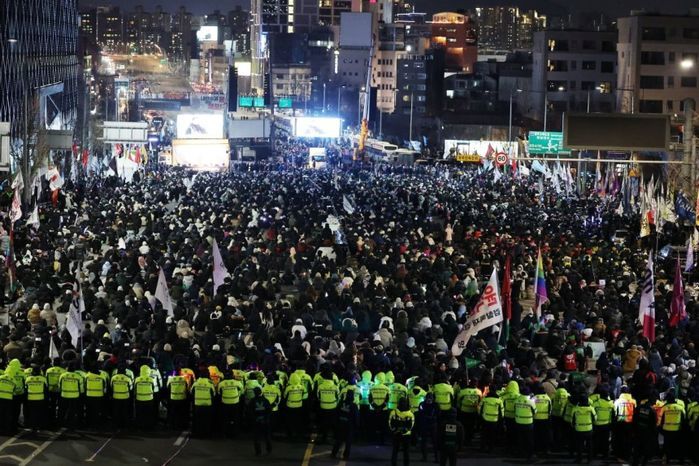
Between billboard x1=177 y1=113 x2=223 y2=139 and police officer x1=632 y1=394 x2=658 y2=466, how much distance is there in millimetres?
62877

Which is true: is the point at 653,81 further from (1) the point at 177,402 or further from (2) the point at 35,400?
(2) the point at 35,400

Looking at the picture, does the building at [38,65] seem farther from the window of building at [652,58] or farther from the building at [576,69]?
the window of building at [652,58]

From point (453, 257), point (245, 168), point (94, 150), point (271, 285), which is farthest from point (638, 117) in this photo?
point (94, 150)

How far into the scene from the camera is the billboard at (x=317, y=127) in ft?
346

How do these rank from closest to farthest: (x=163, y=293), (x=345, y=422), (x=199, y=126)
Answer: (x=345, y=422) → (x=163, y=293) → (x=199, y=126)

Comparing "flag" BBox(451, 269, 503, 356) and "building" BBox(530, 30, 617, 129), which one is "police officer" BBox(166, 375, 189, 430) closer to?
"flag" BBox(451, 269, 503, 356)

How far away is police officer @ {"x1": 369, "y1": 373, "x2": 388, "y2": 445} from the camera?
1848cm

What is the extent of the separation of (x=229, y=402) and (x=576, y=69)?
8945 cm

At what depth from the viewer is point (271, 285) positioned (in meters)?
28.8

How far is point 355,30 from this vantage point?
615 feet

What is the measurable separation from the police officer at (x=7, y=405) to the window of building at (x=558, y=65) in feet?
295

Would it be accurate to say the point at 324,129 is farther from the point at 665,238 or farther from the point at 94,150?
the point at 665,238

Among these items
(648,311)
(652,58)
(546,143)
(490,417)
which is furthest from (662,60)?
(490,417)

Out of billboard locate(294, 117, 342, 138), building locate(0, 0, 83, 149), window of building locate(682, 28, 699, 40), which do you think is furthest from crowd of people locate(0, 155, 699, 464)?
billboard locate(294, 117, 342, 138)
